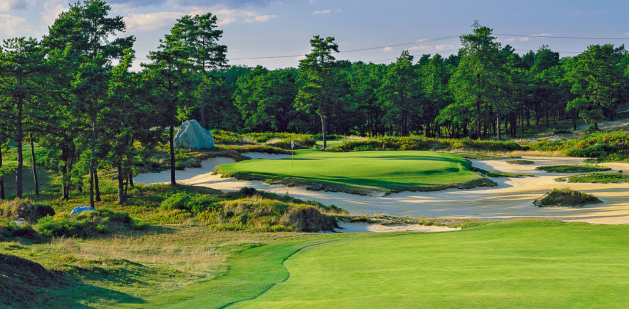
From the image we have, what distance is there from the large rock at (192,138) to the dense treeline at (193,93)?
15.3ft

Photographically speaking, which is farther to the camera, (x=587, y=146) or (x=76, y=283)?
(x=587, y=146)

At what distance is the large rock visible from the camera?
48.2 m

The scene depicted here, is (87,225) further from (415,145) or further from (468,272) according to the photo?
(415,145)

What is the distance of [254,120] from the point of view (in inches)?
3538

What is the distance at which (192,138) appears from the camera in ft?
159

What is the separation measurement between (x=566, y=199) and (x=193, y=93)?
98.1 ft

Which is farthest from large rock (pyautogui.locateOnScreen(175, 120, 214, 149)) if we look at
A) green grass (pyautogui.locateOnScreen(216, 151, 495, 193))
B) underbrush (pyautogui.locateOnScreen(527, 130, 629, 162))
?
underbrush (pyautogui.locateOnScreen(527, 130, 629, 162))

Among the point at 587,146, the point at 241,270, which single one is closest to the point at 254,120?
the point at 587,146

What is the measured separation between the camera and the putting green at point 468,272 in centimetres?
612

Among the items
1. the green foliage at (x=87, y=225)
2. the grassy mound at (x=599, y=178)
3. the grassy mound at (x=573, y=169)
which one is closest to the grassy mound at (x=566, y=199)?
the grassy mound at (x=599, y=178)

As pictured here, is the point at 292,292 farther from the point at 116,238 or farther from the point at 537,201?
the point at 537,201

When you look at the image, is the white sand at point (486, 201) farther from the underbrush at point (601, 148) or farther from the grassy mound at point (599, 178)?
the underbrush at point (601, 148)

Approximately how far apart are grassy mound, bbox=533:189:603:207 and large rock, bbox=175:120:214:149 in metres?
34.1

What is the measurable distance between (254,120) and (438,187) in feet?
214
